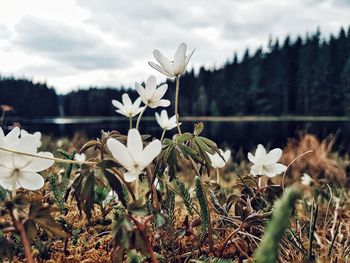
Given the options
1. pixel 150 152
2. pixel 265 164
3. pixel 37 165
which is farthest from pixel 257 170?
pixel 37 165

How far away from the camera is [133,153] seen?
854mm

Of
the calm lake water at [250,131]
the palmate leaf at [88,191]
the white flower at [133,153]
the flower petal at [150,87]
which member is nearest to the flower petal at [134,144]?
the white flower at [133,153]

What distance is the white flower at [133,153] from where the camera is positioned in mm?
833

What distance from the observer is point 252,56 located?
6184 centimetres

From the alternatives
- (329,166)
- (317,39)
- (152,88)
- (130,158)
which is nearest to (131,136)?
(130,158)

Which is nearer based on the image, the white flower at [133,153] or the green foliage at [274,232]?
the green foliage at [274,232]

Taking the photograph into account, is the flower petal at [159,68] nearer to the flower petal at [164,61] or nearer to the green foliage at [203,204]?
the flower petal at [164,61]

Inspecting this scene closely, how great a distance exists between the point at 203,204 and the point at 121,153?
1.10 ft

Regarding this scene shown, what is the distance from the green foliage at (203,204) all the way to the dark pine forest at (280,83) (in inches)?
1951

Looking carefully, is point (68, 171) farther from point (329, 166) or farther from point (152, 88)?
point (329, 166)

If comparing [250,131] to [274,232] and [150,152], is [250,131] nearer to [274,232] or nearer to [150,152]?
[150,152]

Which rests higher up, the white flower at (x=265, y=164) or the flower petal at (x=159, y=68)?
the flower petal at (x=159, y=68)

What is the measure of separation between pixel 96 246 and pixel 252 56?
62.8 meters

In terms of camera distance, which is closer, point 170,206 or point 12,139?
point 12,139
